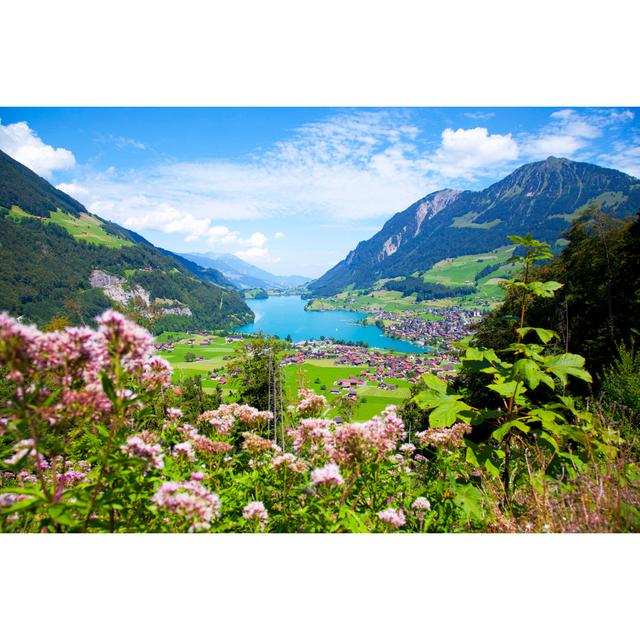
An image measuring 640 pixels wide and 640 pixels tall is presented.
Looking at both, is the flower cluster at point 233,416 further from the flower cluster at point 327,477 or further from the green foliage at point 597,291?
the green foliage at point 597,291

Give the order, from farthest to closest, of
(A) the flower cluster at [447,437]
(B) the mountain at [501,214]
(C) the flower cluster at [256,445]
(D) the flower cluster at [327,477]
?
(B) the mountain at [501,214], (A) the flower cluster at [447,437], (C) the flower cluster at [256,445], (D) the flower cluster at [327,477]

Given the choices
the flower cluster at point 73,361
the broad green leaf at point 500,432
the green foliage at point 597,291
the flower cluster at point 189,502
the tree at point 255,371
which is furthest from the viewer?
the tree at point 255,371

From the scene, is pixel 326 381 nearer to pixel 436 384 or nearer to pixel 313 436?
pixel 436 384

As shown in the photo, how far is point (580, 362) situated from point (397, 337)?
139 ft

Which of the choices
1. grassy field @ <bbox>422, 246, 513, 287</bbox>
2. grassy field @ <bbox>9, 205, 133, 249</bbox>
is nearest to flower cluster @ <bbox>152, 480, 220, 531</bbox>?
grassy field @ <bbox>9, 205, 133, 249</bbox>

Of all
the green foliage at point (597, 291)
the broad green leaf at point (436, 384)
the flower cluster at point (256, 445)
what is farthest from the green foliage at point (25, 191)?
the green foliage at point (597, 291)

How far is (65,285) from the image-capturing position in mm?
3736

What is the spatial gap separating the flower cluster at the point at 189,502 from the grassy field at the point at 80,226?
5430 mm

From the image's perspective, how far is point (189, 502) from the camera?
1.24 metres

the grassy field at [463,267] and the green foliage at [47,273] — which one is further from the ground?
the grassy field at [463,267]

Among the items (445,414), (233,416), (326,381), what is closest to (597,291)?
(445,414)

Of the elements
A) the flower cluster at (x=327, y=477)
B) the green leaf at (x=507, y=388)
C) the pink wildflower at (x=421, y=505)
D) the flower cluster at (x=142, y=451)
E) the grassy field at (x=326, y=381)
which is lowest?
the grassy field at (x=326, y=381)

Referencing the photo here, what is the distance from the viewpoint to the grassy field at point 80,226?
→ 199 inches

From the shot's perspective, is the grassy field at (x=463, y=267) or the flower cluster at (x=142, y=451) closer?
the flower cluster at (x=142, y=451)
